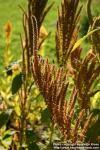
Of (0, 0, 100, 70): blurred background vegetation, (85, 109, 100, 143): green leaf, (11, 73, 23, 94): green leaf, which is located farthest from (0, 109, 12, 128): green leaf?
(0, 0, 100, 70): blurred background vegetation

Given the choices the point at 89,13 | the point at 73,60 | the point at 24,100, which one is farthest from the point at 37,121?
the point at 89,13

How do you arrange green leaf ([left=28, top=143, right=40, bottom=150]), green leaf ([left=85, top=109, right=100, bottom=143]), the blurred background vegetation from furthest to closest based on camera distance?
the blurred background vegetation < green leaf ([left=28, top=143, right=40, bottom=150]) < green leaf ([left=85, top=109, right=100, bottom=143])

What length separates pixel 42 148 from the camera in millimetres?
2143

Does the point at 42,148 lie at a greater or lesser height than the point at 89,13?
lesser

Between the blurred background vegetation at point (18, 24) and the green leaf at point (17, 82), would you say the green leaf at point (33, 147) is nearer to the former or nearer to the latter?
the green leaf at point (17, 82)

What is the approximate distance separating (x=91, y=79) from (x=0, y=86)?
148 centimetres

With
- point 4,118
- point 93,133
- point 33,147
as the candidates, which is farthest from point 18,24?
point 93,133

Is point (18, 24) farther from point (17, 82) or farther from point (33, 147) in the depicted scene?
point (33, 147)

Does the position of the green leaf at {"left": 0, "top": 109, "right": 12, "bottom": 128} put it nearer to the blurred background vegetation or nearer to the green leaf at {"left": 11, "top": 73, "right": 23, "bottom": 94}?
the green leaf at {"left": 11, "top": 73, "right": 23, "bottom": 94}

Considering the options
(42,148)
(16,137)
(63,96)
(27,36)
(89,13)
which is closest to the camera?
(63,96)

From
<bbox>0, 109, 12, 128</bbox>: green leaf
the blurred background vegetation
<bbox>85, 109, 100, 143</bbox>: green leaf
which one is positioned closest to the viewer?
<bbox>85, 109, 100, 143</bbox>: green leaf

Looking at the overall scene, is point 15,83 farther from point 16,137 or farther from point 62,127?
point 62,127

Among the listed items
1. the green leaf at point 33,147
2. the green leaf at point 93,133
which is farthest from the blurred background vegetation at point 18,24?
the green leaf at point 93,133

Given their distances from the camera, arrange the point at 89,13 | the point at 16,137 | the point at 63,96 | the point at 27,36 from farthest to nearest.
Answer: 1. the point at 16,137
2. the point at 27,36
3. the point at 89,13
4. the point at 63,96
